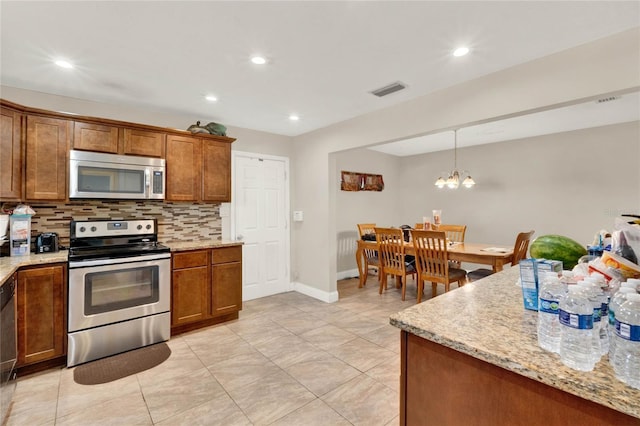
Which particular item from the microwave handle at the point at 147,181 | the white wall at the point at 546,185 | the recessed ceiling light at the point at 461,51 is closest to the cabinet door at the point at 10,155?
the microwave handle at the point at 147,181

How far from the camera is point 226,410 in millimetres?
1923

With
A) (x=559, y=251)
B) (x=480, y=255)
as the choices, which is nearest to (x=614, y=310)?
(x=559, y=251)

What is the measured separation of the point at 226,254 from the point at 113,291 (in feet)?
3.52

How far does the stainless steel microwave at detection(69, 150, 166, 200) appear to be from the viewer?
2.69m

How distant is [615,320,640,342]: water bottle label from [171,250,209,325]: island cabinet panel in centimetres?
312

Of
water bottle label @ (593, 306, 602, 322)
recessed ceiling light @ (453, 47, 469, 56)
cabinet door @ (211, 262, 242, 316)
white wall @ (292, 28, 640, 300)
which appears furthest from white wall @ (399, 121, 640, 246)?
water bottle label @ (593, 306, 602, 322)

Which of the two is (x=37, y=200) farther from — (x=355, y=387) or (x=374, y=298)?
(x=374, y=298)

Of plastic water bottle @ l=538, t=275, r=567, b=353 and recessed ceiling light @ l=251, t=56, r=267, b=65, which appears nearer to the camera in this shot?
plastic water bottle @ l=538, t=275, r=567, b=353

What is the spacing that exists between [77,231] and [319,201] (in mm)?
2693

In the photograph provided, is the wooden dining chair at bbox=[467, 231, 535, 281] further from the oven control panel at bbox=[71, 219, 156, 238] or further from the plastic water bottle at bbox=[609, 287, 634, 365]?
the oven control panel at bbox=[71, 219, 156, 238]

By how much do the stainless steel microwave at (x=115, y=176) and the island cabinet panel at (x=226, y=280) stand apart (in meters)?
0.89

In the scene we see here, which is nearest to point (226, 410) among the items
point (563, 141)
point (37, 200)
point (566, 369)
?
point (566, 369)

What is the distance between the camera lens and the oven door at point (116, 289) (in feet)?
7.98

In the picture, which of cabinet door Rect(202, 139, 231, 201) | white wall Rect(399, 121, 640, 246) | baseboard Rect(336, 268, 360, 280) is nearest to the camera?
cabinet door Rect(202, 139, 231, 201)
